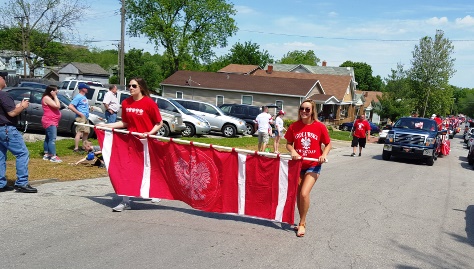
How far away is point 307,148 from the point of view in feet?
20.9

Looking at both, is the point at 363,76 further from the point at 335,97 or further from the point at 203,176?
the point at 203,176

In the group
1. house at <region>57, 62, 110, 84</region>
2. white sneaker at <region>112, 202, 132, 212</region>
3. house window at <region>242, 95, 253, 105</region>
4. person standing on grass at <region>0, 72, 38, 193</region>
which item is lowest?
white sneaker at <region>112, 202, 132, 212</region>

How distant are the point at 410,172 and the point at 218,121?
35.8ft

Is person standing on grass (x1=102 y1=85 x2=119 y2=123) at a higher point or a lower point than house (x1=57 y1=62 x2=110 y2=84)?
lower

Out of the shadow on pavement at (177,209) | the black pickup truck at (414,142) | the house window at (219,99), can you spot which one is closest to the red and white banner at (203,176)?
the shadow on pavement at (177,209)

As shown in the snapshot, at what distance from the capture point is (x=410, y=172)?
15.6 m

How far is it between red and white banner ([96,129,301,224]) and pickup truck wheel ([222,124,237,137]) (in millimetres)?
16539

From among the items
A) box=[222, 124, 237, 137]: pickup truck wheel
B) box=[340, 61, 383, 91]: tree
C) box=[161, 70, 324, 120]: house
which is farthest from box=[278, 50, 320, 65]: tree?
box=[222, 124, 237, 137]: pickup truck wheel

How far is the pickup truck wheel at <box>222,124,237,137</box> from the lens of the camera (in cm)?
2356

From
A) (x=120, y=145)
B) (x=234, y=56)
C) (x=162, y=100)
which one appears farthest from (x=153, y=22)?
(x=120, y=145)

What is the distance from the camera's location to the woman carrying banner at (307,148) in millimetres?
6297

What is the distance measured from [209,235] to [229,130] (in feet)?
58.1

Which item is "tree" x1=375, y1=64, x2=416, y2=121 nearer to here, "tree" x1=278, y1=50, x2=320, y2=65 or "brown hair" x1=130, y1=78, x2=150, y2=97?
"brown hair" x1=130, y1=78, x2=150, y2=97

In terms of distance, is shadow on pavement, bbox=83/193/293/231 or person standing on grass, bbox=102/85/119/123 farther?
person standing on grass, bbox=102/85/119/123
